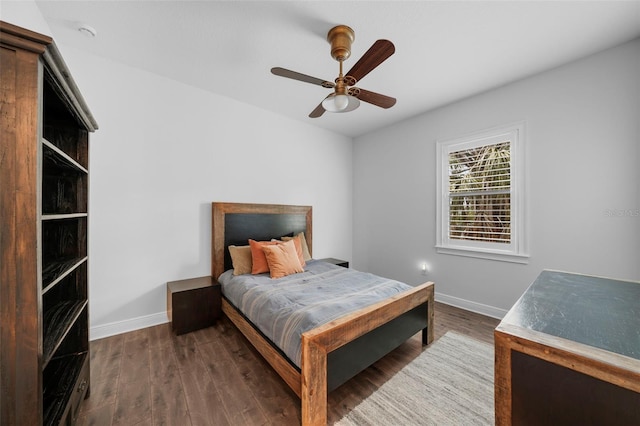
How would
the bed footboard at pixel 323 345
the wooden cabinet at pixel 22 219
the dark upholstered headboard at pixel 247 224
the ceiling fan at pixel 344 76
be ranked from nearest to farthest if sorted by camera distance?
the wooden cabinet at pixel 22 219 → the bed footboard at pixel 323 345 → the ceiling fan at pixel 344 76 → the dark upholstered headboard at pixel 247 224

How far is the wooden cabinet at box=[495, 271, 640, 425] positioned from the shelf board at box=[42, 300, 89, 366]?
68.6 inches

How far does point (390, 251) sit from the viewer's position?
4121 mm

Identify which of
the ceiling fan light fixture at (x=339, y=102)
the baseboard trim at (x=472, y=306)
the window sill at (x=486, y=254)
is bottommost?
the baseboard trim at (x=472, y=306)

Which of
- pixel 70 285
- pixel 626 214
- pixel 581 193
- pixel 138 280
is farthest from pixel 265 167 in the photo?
pixel 626 214

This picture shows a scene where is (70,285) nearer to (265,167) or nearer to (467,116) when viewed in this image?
(265,167)

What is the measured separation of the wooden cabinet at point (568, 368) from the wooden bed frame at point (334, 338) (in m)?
0.85

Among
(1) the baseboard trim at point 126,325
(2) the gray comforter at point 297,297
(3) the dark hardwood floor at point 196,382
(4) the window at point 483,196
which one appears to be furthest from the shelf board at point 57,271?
(4) the window at point 483,196

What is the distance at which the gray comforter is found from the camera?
5.42 feet

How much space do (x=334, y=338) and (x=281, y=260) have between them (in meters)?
1.43

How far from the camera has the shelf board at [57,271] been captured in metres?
1.09

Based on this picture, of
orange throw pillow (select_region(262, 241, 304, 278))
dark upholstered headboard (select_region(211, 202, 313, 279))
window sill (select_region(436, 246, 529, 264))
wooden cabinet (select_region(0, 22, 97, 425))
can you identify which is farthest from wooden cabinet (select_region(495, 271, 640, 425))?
dark upholstered headboard (select_region(211, 202, 313, 279))

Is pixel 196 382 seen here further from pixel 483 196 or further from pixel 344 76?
pixel 483 196

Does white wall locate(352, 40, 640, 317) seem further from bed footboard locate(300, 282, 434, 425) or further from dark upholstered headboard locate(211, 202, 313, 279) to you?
bed footboard locate(300, 282, 434, 425)

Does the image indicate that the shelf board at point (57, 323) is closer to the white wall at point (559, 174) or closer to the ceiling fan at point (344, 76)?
the ceiling fan at point (344, 76)
